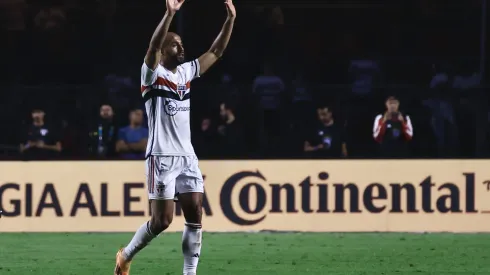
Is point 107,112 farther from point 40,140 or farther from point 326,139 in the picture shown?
point 326,139

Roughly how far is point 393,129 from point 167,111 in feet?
25.8

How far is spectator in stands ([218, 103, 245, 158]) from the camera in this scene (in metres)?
17.6

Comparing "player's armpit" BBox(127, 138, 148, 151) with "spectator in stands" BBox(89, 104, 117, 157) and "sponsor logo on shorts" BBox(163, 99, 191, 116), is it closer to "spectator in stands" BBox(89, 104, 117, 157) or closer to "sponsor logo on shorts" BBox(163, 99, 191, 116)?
"spectator in stands" BBox(89, 104, 117, 157)

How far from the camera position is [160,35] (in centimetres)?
990

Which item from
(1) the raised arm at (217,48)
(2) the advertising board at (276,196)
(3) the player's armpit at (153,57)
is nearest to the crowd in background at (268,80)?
(2) the advertising board at (276,196)

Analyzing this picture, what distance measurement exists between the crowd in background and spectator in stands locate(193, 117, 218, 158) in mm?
19

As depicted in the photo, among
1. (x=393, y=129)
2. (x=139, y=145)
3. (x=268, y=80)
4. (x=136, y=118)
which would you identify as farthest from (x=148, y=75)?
(x=268, y=80)

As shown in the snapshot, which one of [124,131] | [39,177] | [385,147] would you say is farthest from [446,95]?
[39,177]

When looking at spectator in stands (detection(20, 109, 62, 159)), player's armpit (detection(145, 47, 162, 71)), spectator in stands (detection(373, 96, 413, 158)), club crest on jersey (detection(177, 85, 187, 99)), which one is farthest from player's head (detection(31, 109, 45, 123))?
player's armpit (detection(145, 47, 162, 71))

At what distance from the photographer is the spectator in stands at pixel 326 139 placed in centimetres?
1750

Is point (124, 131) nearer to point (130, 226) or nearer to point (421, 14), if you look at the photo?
point (130, 226)

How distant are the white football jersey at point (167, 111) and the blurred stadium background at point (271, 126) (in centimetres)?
375

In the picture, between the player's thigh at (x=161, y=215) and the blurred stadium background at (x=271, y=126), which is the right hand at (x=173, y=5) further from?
the blurred stadium background at (x=271, y=126)

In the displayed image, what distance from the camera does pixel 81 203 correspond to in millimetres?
16750
